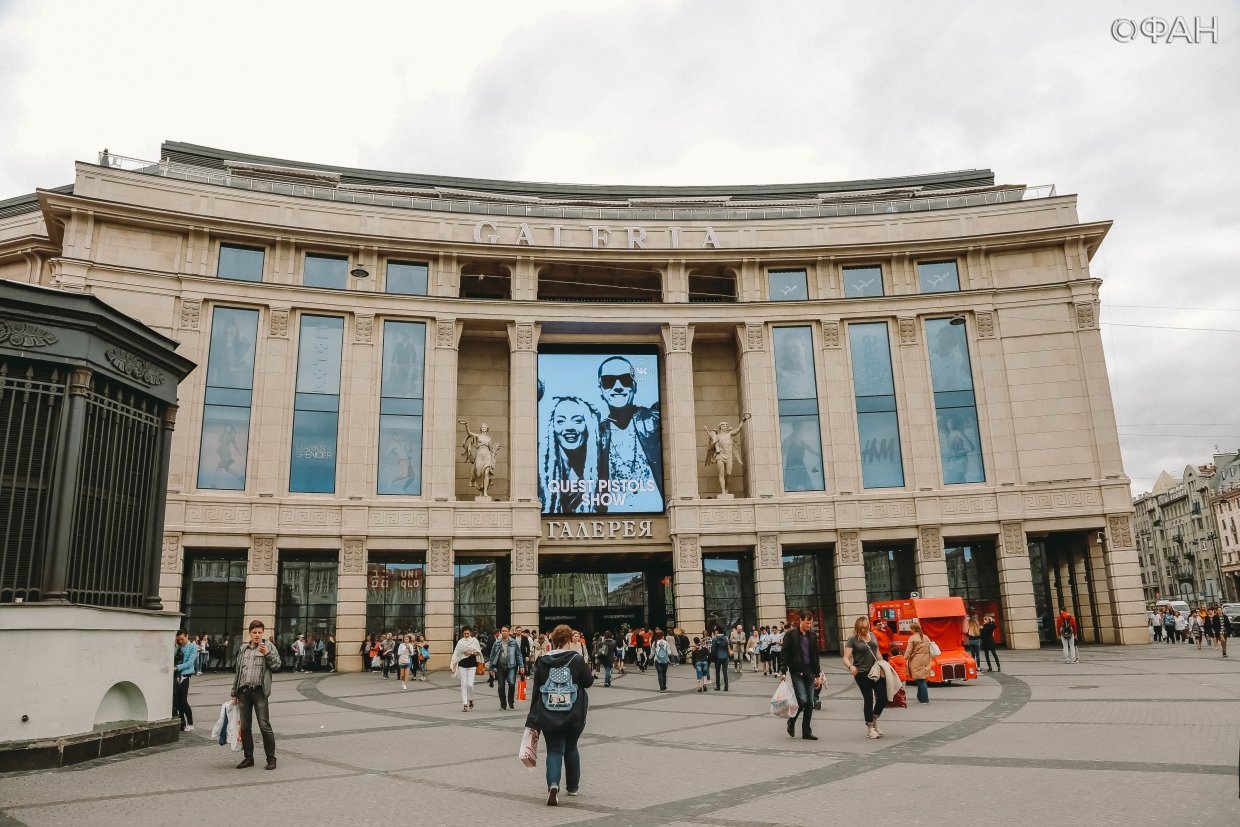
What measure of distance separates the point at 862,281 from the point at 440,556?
22139 millimetres

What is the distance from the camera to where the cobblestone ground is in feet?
25.5

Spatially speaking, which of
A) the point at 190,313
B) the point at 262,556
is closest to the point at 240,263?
the point at 190,313

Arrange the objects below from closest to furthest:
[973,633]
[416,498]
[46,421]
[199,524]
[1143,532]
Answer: [46,421], [973,633], [199,524], [416,498], [1143,532]

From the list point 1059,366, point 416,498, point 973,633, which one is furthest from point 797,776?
point 1059,366

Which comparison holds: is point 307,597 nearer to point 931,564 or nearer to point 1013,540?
point 931,564

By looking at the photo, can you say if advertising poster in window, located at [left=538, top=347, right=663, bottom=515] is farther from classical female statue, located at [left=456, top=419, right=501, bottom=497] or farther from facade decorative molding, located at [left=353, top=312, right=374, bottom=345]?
facade decorative molding, located at [left=353, top=312, right=374, bottom=345]

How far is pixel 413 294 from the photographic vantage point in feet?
117

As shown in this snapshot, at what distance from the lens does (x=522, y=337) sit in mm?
36156

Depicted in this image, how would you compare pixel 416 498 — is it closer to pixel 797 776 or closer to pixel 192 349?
pixel 192 349

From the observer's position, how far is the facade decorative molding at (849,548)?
113 feet

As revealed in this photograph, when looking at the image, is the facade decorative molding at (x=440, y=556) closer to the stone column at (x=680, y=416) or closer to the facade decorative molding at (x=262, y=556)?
the facade decorative molding at (x=262, y=556)

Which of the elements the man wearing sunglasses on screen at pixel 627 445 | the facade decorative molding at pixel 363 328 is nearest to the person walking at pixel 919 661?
the man wearing sunglasses on screen at pixel 627 445

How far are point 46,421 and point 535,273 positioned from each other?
26109 millimetres

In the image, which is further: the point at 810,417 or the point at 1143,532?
the point at 1143,532
